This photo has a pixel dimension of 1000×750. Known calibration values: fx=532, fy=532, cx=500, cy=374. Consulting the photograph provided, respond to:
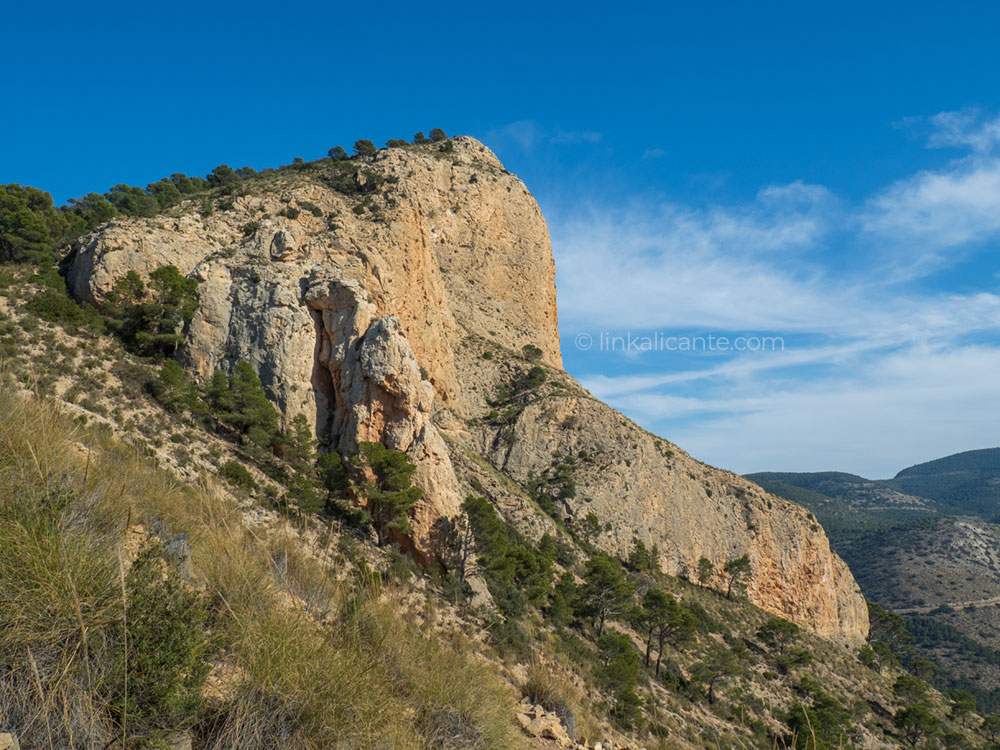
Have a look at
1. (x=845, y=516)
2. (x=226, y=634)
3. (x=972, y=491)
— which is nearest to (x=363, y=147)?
A: (x=226, y=634)

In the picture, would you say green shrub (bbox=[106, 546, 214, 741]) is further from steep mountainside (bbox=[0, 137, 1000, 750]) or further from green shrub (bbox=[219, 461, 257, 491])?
green shrub (bbox=[219, 461, 257, 491])

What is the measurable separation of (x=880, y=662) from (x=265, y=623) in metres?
54.9

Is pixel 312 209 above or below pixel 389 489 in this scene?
above

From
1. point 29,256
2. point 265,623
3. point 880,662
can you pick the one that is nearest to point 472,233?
point 29,256

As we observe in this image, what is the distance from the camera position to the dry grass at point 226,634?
7.82ft

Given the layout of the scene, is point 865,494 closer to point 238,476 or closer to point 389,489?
point 389,489

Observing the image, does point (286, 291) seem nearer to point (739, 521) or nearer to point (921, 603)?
point (739, 521)

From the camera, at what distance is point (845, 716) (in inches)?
1043

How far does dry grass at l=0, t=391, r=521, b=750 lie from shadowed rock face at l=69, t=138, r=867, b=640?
18.1m

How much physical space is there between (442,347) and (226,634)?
129 ft

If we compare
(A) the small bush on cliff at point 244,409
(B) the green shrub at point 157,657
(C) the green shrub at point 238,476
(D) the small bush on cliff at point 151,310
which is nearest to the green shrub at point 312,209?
(D) the small bush on cliff at point 151,310

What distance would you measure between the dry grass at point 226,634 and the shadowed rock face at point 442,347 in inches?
711

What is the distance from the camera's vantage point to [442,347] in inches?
1661

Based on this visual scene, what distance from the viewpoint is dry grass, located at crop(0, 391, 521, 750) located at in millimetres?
2385
